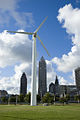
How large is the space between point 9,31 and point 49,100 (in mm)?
72747

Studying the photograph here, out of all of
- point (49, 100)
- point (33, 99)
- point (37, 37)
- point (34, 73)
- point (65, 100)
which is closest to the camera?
point (33, 99)

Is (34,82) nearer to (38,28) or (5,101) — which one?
(38,28)

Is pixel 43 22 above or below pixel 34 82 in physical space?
above

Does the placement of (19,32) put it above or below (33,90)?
above

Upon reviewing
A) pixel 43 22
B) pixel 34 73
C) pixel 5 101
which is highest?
pixel 43 22

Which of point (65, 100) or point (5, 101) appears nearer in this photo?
point (65, 100)

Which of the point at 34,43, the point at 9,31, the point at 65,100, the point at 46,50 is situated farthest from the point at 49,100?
the point at 9,31

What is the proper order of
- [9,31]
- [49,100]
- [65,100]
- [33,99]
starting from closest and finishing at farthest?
1. [33,99]
2. [9,31]
3. [49,100]
4. [65,100]

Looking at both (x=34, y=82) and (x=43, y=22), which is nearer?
(x=34, y=82)

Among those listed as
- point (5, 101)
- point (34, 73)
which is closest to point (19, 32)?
point (34, 73)

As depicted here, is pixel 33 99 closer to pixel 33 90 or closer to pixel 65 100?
pixel 33 90

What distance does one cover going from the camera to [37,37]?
81.2 meters

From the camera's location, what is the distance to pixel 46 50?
272 feet

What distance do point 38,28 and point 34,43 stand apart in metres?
9.52
